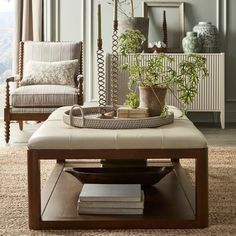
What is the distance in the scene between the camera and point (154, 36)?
6.16 m

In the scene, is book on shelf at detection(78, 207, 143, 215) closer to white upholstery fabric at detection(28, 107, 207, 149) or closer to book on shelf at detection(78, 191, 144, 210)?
book on shelf at detection(78, 191, 144, 210)

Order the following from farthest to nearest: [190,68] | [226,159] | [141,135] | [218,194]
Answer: [226,159], [218,194], [190,68], [141,135]

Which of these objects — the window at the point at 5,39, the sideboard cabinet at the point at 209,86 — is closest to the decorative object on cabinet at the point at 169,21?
the sideboard cabinet at the point at 209,86

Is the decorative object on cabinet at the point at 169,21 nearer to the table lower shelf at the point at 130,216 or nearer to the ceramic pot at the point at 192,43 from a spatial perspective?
the ceramic pot at the point at 192,43

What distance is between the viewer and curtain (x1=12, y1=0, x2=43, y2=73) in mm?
6074

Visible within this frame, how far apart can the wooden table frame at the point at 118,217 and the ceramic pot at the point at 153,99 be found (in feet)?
1.46

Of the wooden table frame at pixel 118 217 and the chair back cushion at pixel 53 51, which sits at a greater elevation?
the chair back cushion at pixel 53 51

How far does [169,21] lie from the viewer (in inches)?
241

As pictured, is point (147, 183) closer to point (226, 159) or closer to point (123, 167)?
point (123, 167)

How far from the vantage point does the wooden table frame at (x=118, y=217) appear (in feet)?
7.84

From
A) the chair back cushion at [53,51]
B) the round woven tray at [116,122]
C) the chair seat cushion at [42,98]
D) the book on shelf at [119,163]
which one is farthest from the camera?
the chair back cushion at [53,51]

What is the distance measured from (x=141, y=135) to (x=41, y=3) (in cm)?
396

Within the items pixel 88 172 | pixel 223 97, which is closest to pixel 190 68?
pixel 88 172

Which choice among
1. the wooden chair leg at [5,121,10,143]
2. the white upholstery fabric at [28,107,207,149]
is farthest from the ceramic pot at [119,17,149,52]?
the white upholstery fabric at [28,107,207,149]
